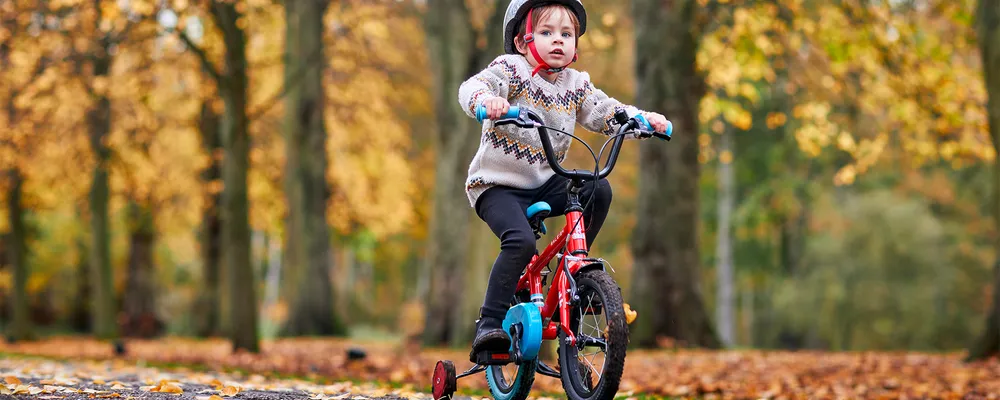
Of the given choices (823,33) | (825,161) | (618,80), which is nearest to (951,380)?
(823,33)

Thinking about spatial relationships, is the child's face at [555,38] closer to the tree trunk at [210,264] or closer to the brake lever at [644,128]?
the brake lever at [644,128]

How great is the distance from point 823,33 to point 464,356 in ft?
22.0

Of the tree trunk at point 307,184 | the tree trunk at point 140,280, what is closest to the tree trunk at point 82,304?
the tree trunk at point 140,280

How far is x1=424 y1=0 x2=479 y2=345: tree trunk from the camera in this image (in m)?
14.2

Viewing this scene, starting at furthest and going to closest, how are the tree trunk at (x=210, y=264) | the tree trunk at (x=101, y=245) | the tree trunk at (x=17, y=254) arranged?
the tree trunk at (x=210, y=264)
the tree trunk at (x=101, y=245)
the tree trunk at (x=17, y=254)

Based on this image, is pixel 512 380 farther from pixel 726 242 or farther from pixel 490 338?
pixel 726 242

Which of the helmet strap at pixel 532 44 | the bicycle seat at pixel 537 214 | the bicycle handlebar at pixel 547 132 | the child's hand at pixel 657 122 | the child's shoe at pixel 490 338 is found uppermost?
the helmet strap at pixel 532 44

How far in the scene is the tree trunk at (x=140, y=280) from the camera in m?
23.1

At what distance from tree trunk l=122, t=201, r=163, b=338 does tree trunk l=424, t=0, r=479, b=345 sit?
10400 millimetres

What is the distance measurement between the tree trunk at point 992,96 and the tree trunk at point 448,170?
6.26 m

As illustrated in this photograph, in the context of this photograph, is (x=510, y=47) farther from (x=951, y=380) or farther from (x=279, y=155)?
(x=279, y=155)

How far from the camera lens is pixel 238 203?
1180 cm

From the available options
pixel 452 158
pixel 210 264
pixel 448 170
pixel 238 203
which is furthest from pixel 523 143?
pixel 210 264

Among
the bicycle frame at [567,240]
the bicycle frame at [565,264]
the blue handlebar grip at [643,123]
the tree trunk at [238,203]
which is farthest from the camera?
the tree trunk at [238,203]
